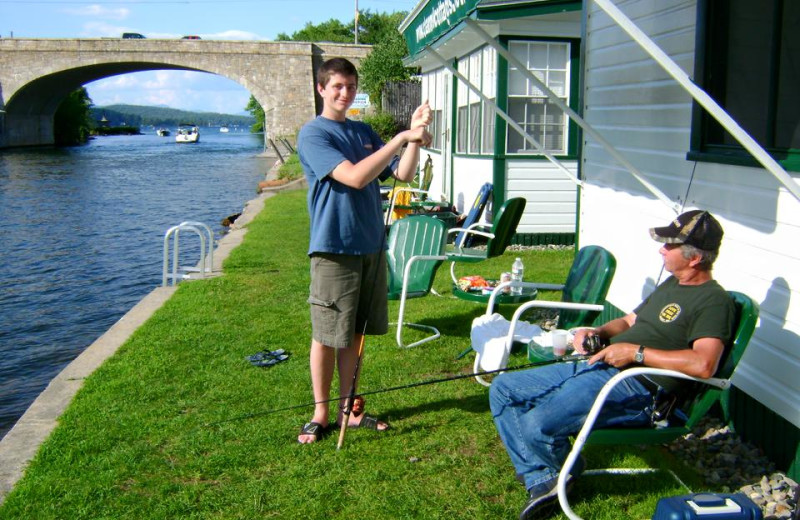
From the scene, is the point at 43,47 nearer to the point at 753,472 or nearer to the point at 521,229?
the point at 521,229

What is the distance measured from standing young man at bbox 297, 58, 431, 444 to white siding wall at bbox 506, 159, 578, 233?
6.27 meters

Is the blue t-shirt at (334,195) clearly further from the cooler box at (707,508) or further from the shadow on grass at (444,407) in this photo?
the cooler box at (707,508)

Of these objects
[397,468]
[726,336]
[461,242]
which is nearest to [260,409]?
[397,468]

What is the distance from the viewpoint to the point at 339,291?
13.4ft

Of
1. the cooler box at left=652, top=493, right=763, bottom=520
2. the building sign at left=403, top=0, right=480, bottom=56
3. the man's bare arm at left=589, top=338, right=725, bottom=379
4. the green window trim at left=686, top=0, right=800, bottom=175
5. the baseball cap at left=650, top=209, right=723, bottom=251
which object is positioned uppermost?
the building sign at left=403, top=0, right=480, bottom=56

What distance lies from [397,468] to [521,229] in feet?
22.4

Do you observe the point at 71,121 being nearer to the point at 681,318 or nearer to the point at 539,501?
the point at 539,501

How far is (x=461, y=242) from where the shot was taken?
916 centimetres

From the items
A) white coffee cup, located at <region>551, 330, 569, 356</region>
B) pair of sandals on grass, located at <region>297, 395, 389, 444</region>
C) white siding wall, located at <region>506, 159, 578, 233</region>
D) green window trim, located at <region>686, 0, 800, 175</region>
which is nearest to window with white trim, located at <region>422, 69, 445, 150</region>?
white siding wall, located at <region>506, 159, 578, 233</region>

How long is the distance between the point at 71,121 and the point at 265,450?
65167 millimetres

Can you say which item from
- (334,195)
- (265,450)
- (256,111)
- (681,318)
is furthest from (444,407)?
(256,111)

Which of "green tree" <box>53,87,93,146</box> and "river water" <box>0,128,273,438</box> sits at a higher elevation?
"green tree" <box>53,87,93,146</box>

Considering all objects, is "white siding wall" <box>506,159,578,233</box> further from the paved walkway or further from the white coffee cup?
the white coffee cup

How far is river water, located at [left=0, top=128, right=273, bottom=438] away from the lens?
8.04m
